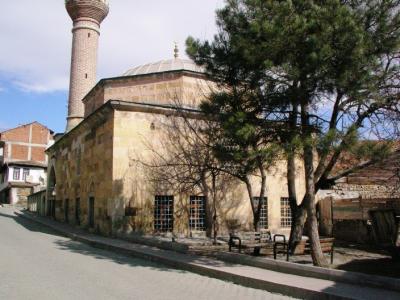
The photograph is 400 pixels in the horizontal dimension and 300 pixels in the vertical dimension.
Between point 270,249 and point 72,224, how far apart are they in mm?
13835

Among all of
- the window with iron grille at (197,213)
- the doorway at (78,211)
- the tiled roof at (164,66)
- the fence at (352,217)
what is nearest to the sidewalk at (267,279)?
the window with iron grille at (197,213)

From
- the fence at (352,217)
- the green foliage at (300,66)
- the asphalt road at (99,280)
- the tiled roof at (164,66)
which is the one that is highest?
the tiled roof at (164,66)

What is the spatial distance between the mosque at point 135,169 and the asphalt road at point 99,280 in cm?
538

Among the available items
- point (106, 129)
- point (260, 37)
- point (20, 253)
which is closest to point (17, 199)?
point (106, 129)

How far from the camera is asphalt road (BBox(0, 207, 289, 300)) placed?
21.3 feet

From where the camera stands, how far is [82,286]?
22.8 feet

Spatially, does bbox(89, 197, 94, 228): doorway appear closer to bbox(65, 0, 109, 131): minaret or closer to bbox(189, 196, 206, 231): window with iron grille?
bbox(189, 196, 206, 231): window with iron grille

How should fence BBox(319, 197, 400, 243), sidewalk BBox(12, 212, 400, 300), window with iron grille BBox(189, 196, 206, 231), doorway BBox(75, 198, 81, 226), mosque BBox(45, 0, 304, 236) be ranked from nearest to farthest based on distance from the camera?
1. sidewalk BBox(12, 212, 400, 300)
2. fence BBox(319, 197, 400, 243)
3. mosque BBox(45, 0, 304, 236)
4. window with iron grille BBox(189, 196, 206, 231)
5. doorway BBox(75, 198, 81, 226)

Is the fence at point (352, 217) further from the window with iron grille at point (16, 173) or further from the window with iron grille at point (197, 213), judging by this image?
the window with iron grille at point (16, 173)

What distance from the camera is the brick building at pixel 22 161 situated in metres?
45.2

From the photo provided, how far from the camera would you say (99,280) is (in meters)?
7.57

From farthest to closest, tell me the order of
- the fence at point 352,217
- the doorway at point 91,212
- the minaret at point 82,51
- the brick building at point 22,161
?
the brick building at point 22,161, the minaret at point 82,51, the doorway at point 91,212, the fence at point 352,217

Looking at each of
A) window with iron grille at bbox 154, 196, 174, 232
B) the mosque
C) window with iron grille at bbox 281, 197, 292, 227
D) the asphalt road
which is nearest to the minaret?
the mosque

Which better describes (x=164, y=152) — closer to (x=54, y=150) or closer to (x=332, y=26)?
(x=332, y=26)
